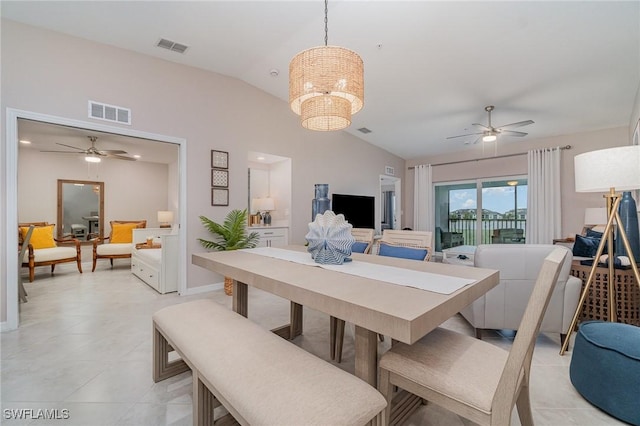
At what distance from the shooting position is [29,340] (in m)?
2.25

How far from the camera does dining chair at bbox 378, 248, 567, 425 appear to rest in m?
0.85

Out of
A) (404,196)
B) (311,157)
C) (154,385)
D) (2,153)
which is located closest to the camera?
(154,385)

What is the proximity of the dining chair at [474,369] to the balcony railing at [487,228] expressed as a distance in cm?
575

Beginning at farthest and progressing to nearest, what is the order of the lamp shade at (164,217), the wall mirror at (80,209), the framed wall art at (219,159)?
the lamp shade at (164,217) → the wall mirror at (80,209) → the framed wall art at (219,159)

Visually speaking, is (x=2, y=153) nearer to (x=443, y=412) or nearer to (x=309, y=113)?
(x=309, y=113)

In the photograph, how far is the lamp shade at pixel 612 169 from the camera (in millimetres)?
1772

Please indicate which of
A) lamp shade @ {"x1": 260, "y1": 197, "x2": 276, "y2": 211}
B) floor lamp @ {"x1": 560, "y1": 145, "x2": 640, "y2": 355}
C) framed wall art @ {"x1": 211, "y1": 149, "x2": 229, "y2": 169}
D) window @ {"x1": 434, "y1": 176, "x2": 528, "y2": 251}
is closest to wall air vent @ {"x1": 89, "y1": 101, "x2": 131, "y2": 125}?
framed wall art @ {"x1": 211, "y1": 149, "x2": 229, "y2": 169}

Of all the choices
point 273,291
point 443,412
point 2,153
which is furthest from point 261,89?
point 443,412

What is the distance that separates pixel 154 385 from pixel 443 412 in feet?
5.69

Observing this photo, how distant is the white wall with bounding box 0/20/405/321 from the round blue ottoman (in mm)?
3781

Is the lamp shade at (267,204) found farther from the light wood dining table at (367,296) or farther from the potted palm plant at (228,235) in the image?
the light wood dining table at (367,296)

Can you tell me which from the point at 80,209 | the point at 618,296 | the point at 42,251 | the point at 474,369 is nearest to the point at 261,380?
the point at 474,369

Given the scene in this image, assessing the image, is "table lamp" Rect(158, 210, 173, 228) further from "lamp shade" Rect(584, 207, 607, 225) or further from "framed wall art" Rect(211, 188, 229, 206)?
"lamp shade" Rect(584, 207, 607, 225)

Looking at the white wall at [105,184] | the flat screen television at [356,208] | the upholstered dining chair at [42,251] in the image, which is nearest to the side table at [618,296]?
the flat screen television at [356,208]
